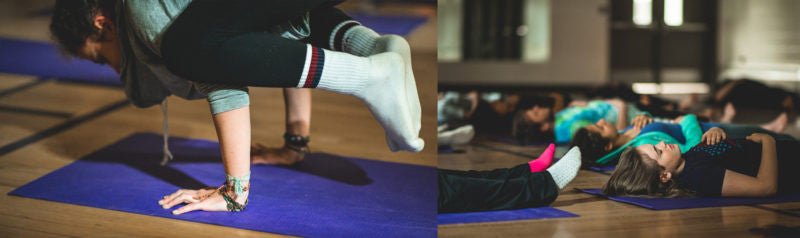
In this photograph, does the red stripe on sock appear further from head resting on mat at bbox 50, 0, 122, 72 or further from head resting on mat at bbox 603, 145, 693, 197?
head resting on mat at bbox 603, 145, 693, 197

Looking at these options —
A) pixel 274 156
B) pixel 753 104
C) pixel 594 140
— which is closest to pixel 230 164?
pixel 274 156

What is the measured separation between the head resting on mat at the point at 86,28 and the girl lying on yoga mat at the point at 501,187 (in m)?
0.88

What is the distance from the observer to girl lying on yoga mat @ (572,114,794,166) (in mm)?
1527

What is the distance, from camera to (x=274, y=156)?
188 centimetres

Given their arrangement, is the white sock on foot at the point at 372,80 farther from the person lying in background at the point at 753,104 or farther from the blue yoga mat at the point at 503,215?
the person lying in background at the point at 753,104

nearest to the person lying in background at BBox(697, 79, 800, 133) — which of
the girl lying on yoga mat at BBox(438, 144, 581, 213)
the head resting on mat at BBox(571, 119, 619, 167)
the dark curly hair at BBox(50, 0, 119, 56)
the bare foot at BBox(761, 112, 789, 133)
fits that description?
the bare foot at BBox(761, 112, 789, 133)

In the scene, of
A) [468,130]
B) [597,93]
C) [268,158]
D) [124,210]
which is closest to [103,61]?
[124,210]

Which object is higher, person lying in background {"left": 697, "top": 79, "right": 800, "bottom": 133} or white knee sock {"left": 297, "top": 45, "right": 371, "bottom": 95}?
white knee sock {"left": 297, "top": 45, "right": 371, "bottom": 95}

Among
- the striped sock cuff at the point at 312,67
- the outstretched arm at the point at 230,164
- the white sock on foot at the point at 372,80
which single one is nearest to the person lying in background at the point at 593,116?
the white sock on foot at the point at 372,80

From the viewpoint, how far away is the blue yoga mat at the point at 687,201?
4.37 ft

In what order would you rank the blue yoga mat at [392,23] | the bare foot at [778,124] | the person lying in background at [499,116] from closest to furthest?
the person lying in background at [499,116] → the bare foot at [778,124] → the blue yoga mat at [392,23]

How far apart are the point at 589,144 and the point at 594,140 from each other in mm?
63

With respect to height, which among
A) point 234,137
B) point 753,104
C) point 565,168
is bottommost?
point 753,104

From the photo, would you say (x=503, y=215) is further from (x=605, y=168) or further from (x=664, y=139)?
(x=664, y=139)
